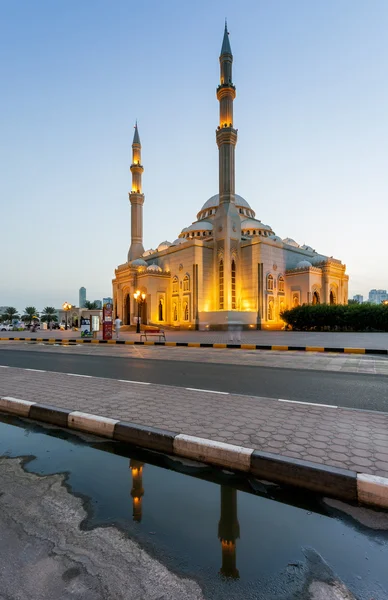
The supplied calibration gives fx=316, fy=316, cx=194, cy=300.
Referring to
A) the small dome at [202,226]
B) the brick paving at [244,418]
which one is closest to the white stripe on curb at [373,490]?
the brick paving at [244,418]

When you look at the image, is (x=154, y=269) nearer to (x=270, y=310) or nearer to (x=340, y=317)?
(x=270, y=310)

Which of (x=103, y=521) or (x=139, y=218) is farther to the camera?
(x=139, y=218)

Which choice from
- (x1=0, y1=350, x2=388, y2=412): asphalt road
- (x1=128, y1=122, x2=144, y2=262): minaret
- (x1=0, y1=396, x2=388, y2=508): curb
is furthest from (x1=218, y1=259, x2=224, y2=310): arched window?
(x1=0, y1=396, x2=388, y2=508): curb

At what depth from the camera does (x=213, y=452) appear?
3174mm

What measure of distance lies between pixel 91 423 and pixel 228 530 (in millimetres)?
2440

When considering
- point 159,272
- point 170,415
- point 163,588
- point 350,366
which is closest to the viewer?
point 163,588

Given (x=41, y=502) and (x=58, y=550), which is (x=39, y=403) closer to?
(x=41, y=502)

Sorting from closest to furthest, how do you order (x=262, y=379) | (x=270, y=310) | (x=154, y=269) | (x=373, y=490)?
(x=373, y=490) → (x=262, y=379) → (x=270, y=310) → (x=154, y=269)

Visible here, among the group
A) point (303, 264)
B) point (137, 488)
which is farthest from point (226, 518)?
point (303, 264)

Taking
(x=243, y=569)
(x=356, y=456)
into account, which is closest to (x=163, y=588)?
(x=243, y=569)

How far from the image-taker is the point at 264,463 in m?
2.94

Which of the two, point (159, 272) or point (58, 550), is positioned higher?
point (159, 272)

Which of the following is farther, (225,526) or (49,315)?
(49,315)

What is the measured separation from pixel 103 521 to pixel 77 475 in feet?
2.76
